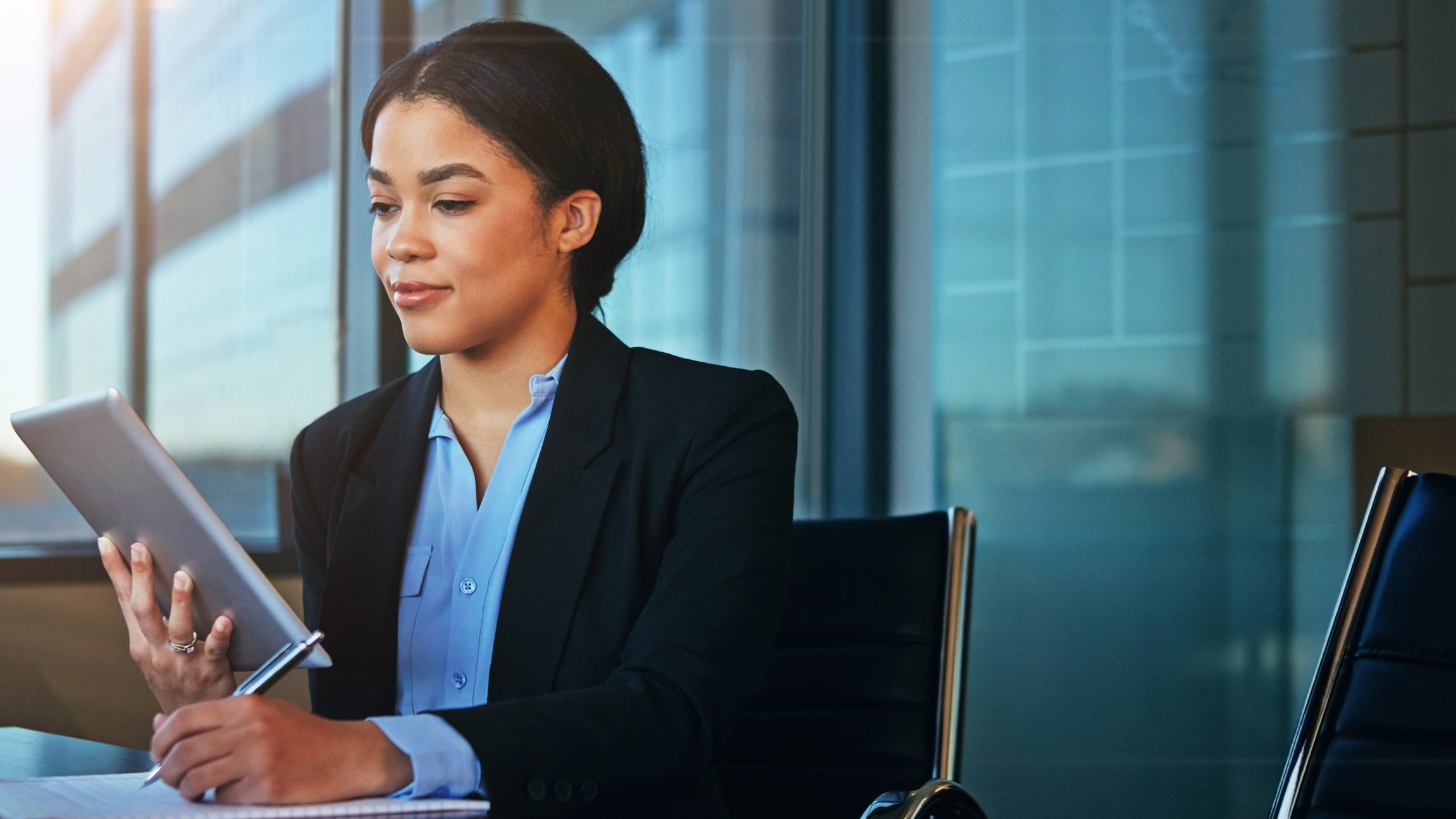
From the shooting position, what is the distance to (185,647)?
1.15m

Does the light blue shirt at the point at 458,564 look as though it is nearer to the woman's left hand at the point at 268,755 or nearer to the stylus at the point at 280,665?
the stylus at the point at 280,665

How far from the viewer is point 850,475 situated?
2807 millimetres

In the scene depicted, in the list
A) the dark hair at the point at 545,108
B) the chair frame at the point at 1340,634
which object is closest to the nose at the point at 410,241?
the dark hair at the point at 545,108

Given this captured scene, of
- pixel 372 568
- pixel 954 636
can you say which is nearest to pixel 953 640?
pixel 954 636

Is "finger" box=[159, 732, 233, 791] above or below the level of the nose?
below

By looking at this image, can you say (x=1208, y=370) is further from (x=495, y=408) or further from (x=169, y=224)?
(x=169, y=224)

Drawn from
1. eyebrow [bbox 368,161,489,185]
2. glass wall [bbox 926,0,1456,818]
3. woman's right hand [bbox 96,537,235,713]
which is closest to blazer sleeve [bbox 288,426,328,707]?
woman's right hand [bbox 96,537,235,713]

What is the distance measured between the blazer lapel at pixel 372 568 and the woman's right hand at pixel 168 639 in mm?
149

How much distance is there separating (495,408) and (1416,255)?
5.57 ft

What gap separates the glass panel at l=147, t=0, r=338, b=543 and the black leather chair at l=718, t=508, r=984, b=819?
3.80 ft

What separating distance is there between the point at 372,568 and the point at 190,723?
0.57 m

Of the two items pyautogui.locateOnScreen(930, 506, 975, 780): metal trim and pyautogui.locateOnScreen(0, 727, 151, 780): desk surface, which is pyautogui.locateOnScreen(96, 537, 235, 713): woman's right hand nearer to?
pyautogui.locateOnScreen(0, 727, 151, 780): desk surface

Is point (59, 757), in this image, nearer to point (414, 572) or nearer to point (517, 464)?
point (414, 572)

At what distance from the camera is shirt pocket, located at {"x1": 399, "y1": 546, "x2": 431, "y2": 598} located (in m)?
1.34
